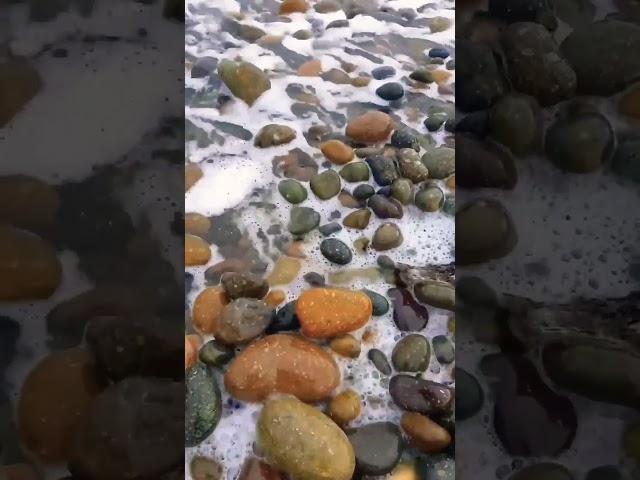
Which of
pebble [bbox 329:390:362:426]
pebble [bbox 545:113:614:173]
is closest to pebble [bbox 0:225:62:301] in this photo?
pebble [bbox 329:390:362:426]

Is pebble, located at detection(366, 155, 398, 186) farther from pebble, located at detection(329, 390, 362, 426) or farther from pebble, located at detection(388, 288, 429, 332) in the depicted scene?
pebble, located at detection(329, 390, 362, 426)

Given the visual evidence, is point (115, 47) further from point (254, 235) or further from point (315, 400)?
point (315, 400)

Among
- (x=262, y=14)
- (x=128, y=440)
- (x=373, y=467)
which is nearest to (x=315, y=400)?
(x=373, y=467)

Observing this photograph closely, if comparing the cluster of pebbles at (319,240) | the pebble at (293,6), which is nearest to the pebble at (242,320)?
the cluster of pebbles at (319,240)

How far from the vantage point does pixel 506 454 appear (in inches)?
26.0

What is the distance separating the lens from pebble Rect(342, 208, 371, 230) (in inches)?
27.2

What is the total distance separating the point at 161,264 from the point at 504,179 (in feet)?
1.23

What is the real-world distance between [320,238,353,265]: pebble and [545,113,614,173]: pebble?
0.24 m

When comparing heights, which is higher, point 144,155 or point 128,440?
point 144,155

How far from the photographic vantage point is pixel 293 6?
72cm

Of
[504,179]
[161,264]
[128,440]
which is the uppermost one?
[504,179]

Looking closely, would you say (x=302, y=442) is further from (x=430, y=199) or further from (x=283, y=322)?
(x=430, y=199)

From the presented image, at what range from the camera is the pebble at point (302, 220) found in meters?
0.69

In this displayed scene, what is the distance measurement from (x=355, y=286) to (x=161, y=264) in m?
0.21
